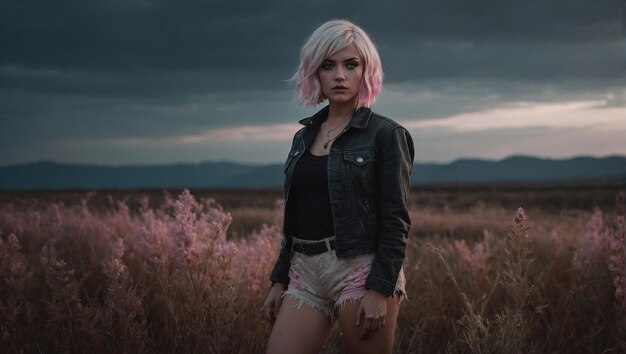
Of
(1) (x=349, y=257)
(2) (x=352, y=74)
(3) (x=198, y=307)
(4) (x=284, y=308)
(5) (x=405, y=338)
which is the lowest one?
(5) (x=405, y=338)

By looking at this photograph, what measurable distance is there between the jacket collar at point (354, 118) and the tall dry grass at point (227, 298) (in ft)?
3.09

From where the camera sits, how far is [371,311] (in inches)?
105

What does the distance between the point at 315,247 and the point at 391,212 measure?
1.39 feet

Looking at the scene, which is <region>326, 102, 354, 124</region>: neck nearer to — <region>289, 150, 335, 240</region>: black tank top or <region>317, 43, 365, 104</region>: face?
<region>317, 43, 365, 104</region>: face

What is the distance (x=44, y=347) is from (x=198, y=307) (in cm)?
133

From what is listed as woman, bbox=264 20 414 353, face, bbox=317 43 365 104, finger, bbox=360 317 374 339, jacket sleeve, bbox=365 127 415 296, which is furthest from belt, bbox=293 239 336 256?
face, bbox=317 43 365 104

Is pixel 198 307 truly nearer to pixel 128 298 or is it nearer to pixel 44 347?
pixel 128 298

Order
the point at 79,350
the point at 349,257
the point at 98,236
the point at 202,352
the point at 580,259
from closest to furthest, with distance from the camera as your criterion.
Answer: the point at 349,257 → the point at 202,352 → the point at 79,350 → the point at 580,259 → the point at 98,236

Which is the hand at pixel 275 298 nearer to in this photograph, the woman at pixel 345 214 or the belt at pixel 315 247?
the woman at pixel 345 214

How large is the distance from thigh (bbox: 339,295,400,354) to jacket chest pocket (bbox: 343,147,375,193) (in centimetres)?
55

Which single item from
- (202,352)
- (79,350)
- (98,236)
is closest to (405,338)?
Answer: (202,352)

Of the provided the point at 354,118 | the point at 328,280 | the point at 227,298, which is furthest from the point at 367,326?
the point at 227,298

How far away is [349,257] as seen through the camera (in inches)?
110

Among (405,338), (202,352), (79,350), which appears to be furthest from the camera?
(405,338)
